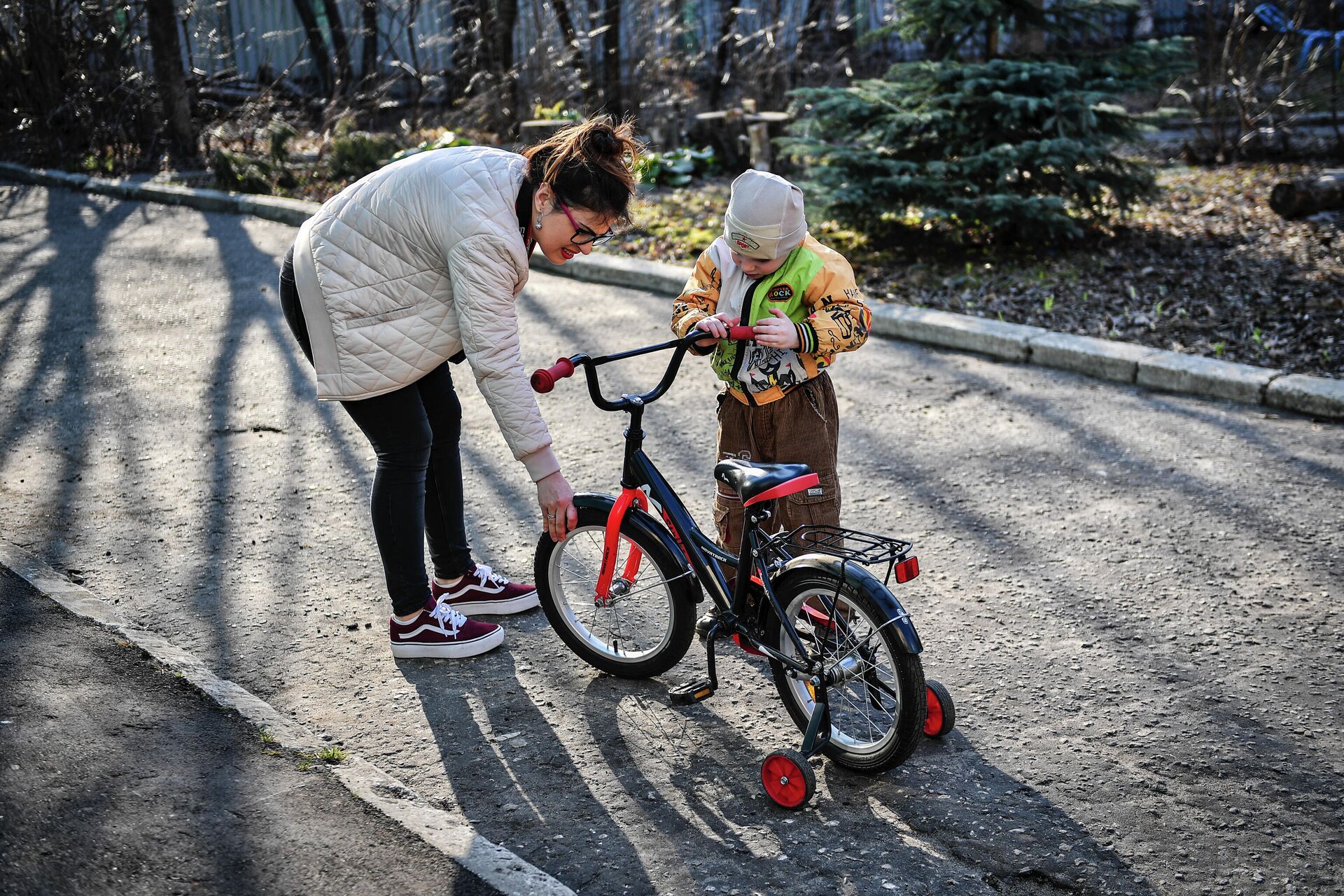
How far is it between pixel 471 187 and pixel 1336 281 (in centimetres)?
660

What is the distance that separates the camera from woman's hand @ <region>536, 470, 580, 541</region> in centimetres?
335

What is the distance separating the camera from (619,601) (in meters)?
3.77

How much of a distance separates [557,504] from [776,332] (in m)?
0.78

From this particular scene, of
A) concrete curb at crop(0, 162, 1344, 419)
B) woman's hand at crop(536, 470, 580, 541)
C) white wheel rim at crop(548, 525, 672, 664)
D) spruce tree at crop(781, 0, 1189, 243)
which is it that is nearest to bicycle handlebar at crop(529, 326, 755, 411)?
woman's hand at crop(536, 470, 580, 541)

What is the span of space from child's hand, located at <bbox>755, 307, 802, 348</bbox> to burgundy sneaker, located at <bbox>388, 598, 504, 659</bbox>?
1.39m

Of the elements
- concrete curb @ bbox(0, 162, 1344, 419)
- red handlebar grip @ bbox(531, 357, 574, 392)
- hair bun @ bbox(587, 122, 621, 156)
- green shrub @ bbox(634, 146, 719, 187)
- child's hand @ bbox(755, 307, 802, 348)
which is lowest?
concrete curb @ bbox(0, 162, 1344, 419)

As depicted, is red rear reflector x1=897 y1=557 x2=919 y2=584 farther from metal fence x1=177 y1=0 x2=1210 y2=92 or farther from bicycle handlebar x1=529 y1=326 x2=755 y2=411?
metal fence x1=177 y1=0 x2=1210 y2=92

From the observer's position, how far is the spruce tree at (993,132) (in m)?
8.19

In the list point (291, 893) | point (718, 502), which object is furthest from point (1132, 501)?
point (291, 893)

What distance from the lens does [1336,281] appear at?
768 centimetres

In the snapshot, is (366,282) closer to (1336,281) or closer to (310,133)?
(1336,281)

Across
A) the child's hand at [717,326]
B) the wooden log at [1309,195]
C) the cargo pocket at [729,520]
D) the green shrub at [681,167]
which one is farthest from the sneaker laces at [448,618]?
the green shrub at [681,167]

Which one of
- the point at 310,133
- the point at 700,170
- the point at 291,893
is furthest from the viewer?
the point at 310,133

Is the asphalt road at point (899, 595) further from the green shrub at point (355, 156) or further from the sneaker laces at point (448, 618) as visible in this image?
the green shrub at point (355, 156)
